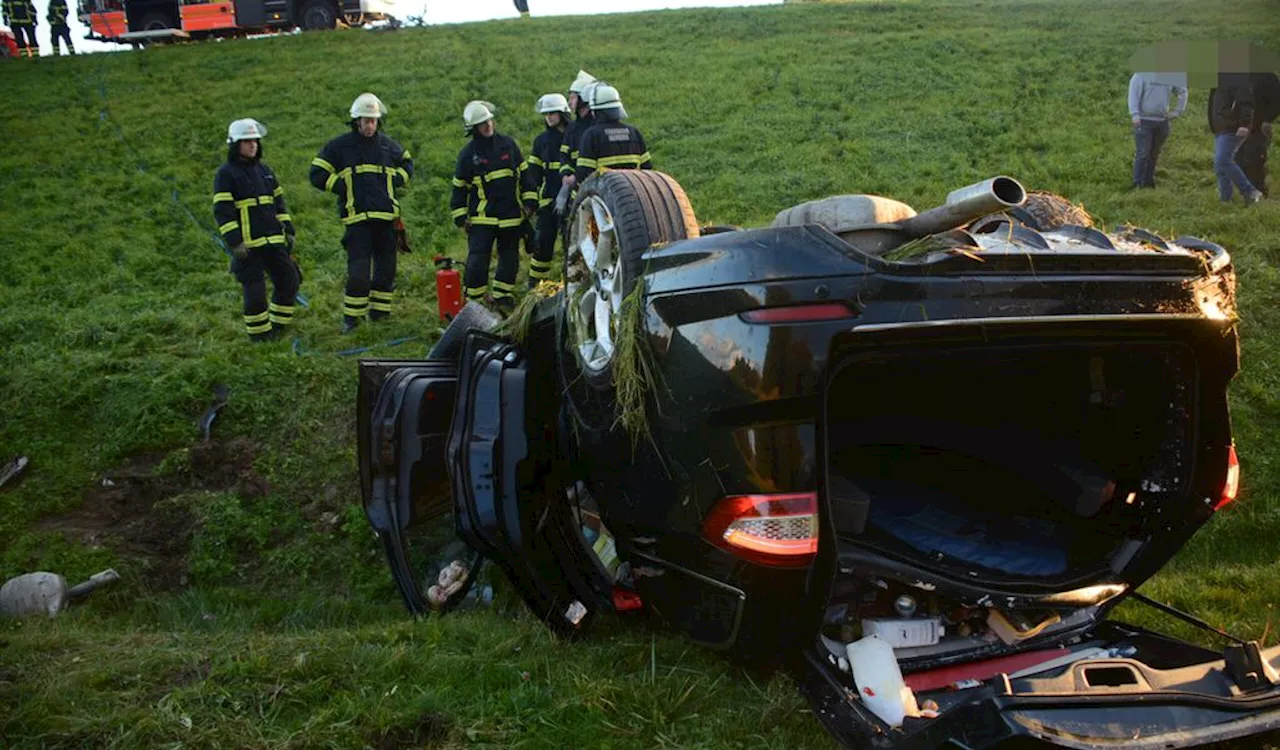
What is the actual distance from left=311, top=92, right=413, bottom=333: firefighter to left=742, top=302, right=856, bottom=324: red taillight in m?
6.20

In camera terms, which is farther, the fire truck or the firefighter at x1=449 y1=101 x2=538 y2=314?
the fire truck

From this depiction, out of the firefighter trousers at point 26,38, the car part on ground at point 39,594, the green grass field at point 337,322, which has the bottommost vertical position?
the car part on ground at point 39,594

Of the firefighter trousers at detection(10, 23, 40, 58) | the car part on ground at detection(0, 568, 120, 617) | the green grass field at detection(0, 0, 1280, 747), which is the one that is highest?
the firefighter trousers at detection(10, 23, 40, 58)

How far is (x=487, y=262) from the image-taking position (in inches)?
323

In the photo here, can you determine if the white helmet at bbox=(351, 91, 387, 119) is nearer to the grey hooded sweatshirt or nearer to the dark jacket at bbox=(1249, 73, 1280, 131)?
the grey hooded sweatshirt

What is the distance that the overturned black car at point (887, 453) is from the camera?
2.21m

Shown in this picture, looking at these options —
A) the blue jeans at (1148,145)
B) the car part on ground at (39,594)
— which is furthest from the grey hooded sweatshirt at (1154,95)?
the car part on ground at (39,594)

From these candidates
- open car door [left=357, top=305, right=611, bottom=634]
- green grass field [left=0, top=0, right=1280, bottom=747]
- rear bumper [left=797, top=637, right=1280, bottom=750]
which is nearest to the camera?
rear bumper [left=797, top=637, right=1280, bottom=750]

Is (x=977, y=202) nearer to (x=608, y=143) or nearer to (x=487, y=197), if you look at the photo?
(x=608, y=143)

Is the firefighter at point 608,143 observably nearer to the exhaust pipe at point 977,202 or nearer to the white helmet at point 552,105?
the white helmet at point 552,105

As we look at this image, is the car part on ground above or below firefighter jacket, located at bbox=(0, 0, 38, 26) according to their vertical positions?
below

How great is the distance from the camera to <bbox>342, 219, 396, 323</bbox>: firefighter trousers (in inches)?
307

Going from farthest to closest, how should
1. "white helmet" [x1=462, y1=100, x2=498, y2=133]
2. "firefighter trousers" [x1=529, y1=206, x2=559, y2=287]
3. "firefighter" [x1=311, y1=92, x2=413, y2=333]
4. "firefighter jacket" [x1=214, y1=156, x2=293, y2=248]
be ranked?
"firefighter trousers" [x1=529, y1=206, x2=559, y2=287], "white helmet" [x1=462, y1=100, x2=498, y2=133], "firefighter" [x1=311, y1=92, x2=413, y2=333], "firefighter jacket" [x1=214, y1=156, x2=293, y2=248]

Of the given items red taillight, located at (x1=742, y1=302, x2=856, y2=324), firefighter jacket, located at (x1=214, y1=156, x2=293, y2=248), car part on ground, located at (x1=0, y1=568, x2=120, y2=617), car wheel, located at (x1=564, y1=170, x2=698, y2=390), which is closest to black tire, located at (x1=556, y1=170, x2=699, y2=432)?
car wheel, located at (x1=564, y1=170, x2=698, y2=390)
